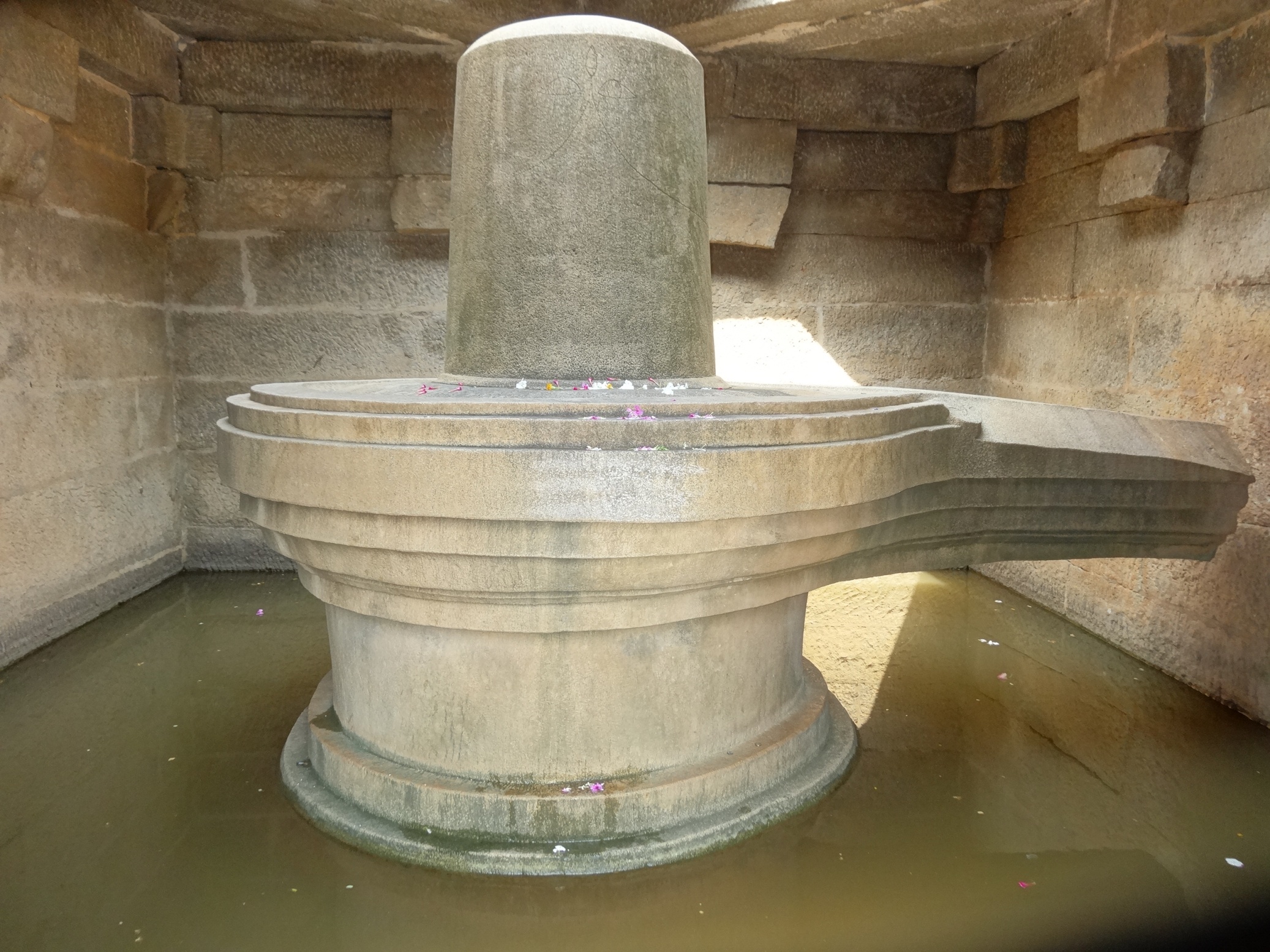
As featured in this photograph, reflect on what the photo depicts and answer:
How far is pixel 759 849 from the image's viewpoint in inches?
83.7

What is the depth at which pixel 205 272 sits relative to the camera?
4.48 m

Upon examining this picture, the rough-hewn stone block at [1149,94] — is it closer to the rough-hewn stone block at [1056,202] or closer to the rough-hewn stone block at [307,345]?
the rough-hewn stone block at [1056,202]

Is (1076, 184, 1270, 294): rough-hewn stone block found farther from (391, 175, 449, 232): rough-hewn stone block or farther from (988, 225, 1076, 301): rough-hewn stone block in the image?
(391, 175, 449, 232): rough-hewn stone block

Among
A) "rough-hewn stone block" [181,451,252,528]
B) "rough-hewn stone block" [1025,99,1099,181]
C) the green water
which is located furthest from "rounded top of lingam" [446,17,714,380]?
"rough-hewn stone block" [181,451,252,528]

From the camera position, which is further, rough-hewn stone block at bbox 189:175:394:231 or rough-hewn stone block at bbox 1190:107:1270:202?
rough-hewn stone block at bbox 189:175:394:231

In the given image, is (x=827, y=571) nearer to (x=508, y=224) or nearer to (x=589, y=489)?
(x=589, y=489)

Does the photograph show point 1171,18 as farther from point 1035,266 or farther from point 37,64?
point 37,64

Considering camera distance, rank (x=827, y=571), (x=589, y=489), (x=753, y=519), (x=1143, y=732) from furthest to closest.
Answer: (x=1143, y=732) < (x=827, y=571) < (x=753, y=519) < (x=589, y=489)

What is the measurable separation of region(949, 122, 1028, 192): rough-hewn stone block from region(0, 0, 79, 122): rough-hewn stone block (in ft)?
13.0

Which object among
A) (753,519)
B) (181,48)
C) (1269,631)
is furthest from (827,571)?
(181,48)

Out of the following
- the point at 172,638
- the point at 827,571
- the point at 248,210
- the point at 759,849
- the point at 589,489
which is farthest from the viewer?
the point at 248,210

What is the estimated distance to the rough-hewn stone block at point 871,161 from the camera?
4637 millimetres

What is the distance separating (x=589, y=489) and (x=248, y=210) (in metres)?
3.48

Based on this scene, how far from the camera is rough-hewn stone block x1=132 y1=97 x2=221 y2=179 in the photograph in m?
4.16
